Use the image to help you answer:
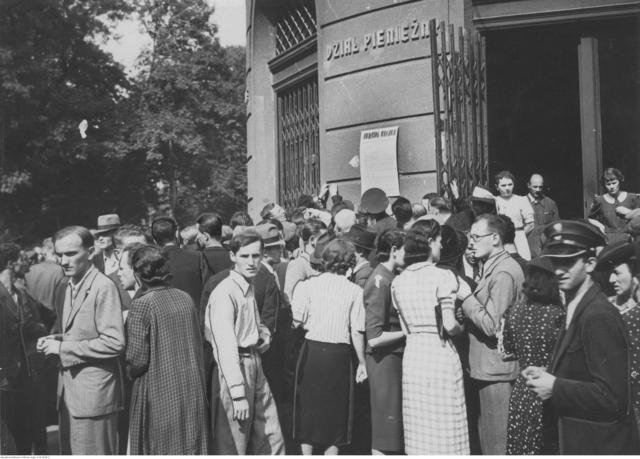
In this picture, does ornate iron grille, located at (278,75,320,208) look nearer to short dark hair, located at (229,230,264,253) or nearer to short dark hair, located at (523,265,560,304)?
short dark hair, located at (229,230,264,253)

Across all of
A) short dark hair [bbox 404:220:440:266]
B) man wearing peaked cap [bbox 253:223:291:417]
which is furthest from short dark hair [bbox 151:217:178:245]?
short dark hair [bbox 404:220:440:266]

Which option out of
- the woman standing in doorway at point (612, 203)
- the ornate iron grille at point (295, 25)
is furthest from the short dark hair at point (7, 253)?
the ornate iron grille at point (295, 25)

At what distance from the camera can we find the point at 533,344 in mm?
4367

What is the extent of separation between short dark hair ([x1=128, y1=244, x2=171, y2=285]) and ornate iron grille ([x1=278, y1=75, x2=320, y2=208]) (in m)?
7.73

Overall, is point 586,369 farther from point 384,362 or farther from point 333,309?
point 333,309

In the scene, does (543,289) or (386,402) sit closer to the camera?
(543,289)

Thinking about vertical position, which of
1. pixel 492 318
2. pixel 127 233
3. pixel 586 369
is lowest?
pixel 586 369

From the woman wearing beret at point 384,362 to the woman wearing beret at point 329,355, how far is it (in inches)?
5.4

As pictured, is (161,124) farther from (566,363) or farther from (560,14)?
(566,363)

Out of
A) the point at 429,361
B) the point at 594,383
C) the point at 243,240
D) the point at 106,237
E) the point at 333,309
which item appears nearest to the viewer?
the point at 594,383

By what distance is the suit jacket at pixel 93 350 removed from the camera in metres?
5.18

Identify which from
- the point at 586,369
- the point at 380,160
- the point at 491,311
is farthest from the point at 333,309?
the point at 380,160

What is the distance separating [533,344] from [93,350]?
2.76 meters

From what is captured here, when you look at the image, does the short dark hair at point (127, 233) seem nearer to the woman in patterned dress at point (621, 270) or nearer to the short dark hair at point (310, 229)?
the short dark hair at point (310, 229)
